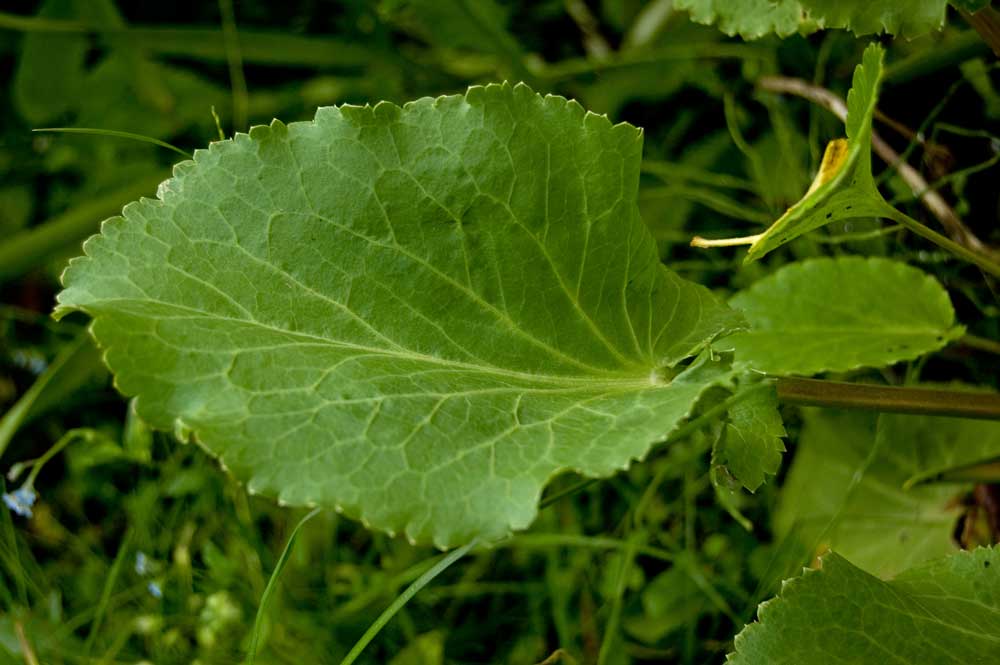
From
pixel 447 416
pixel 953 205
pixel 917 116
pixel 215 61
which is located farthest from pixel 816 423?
pixel 215 61

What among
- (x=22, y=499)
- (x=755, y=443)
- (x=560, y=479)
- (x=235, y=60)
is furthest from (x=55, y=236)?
(x=755, y=443)

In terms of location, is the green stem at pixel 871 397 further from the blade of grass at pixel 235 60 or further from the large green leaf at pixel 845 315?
the blade of grass at pixel 235 60

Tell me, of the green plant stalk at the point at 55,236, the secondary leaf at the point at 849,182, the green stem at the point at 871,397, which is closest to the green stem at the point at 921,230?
the secondary leaf at the point at 849,182

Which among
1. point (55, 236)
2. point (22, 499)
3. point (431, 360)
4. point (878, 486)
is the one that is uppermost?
point (431, 360)

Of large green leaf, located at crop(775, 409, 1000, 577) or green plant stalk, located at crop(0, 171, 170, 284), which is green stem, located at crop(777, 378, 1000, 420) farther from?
green plant stalk, located at crop(0, 171, 170, 284)

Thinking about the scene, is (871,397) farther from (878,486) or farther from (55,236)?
(55,236)

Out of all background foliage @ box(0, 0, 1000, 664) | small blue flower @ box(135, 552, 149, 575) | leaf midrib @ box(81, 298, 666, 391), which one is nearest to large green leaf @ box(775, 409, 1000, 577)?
background foliage @ box(0, 0, 1000, 664)
